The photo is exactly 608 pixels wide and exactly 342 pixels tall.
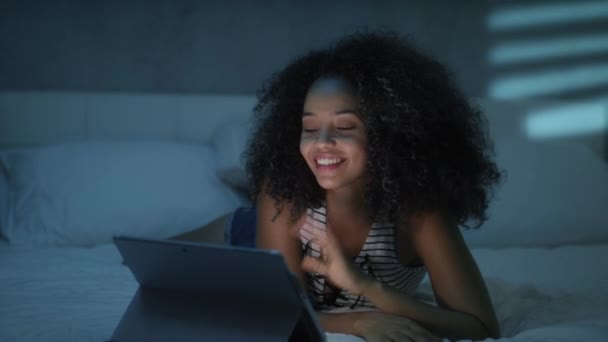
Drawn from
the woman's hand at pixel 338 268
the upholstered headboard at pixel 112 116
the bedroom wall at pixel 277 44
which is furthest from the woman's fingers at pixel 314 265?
the bedroom wall at pixel 277 44

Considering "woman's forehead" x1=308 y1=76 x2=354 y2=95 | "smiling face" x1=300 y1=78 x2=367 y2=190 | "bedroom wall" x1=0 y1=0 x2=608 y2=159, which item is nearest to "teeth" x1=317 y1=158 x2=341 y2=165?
"smiling face" x1=300 y1=78 x2=367 y2=190

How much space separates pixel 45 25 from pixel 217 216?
1.07 metres

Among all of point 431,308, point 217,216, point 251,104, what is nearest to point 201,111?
point 251,104

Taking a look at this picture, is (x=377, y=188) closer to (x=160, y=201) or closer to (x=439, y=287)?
(x=439, y=287)

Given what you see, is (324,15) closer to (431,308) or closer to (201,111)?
(201,111)

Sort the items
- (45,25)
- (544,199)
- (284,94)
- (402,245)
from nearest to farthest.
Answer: (402,245), (284,94), (544,199), (45,25)

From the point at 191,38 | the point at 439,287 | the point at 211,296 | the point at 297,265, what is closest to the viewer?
the point at 211,296

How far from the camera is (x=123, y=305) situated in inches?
51.3

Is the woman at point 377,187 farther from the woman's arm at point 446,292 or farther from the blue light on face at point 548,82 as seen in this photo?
the blue light on face at point 548,82

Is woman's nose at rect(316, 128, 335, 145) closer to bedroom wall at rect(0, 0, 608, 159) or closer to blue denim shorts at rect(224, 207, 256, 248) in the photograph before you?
blue denim shorts at rect(224, 207, 256, 248)

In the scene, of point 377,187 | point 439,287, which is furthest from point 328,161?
point 439,287

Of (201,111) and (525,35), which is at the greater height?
(525,35)

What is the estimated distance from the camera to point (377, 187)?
123 centimetres

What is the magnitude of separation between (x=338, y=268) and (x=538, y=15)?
2131mm
